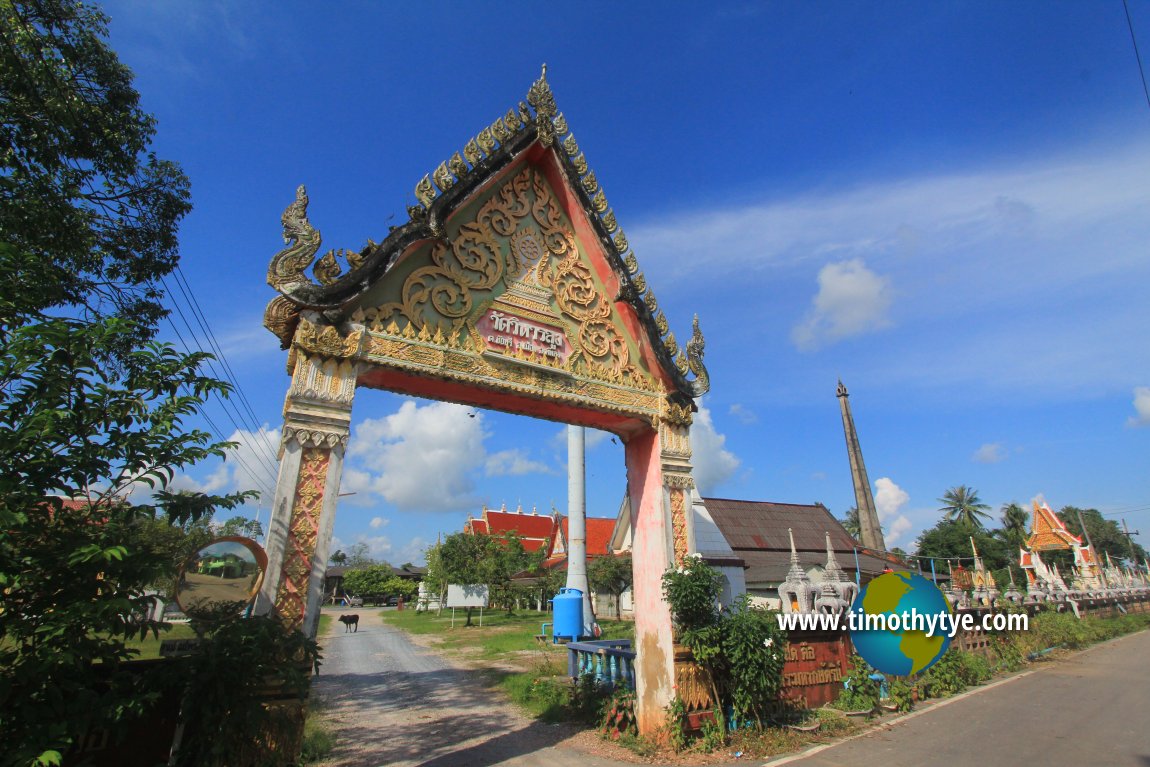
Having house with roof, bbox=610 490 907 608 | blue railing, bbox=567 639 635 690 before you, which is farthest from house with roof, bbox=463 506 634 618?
blue railing, bbox=567 639 635 690

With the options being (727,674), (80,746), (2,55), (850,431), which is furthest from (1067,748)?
(850,431)

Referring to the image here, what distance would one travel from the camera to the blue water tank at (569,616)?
1538 centimetres

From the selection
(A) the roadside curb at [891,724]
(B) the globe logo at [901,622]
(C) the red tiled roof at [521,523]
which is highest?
(C) the red tiled roof at [521,523]

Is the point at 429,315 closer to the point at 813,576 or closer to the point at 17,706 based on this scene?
the point at 17,706

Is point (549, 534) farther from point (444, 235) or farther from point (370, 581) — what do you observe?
point (444, 235)

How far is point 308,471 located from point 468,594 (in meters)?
32.5

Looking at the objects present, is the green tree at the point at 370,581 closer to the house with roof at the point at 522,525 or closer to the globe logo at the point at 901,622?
the house with roof at the point at 522,525

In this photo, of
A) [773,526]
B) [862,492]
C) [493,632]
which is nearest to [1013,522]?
[862,492]

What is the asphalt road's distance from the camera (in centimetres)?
680

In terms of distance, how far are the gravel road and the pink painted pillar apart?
37.8 inches

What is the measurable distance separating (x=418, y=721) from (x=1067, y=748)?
9.40m

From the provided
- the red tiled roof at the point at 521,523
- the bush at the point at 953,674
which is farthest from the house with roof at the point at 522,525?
the bush at the point at 953,674

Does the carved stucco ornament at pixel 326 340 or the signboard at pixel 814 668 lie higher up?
the carved stucco ornament at pixel 326 340

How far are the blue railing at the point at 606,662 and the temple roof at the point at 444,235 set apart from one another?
4.10 m
